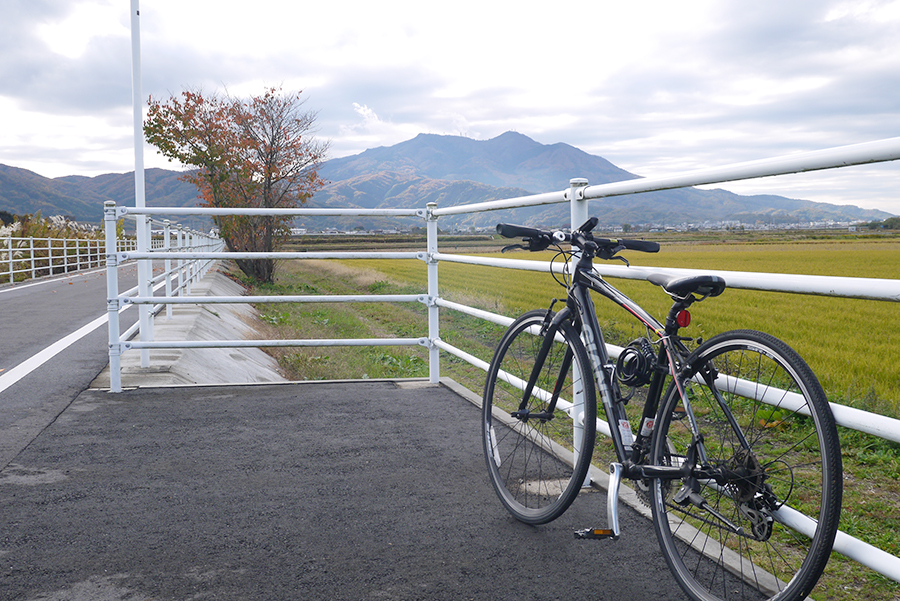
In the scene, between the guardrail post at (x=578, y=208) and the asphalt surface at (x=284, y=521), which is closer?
the asphalt surface at (x=284, y=521)

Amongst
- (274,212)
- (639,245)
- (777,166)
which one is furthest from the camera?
(274,212)

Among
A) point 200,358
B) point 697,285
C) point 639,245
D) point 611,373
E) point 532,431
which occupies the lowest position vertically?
point 200,358

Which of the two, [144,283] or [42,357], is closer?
[144,283]

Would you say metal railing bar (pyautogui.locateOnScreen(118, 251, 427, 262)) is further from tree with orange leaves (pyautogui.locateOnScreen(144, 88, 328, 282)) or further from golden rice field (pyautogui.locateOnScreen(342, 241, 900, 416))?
tree with orange leaves (pyautogui.locateOnScreen(144, 88, 328, 282))

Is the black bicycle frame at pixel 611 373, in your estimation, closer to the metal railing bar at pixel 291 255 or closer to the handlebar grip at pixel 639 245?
the handlebar grip at pixel 639 245

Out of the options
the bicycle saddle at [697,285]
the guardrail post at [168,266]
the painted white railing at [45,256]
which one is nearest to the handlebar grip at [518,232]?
the bicycle saddle at [697,285]

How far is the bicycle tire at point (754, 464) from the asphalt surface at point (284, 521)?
20 centimetres

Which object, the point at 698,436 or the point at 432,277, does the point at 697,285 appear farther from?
the point at 432,277

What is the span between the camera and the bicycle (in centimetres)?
171

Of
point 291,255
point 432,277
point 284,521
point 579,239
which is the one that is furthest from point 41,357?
point 579,239

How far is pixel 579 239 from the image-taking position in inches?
100

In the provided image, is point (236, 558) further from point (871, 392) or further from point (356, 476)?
point (871, 392)

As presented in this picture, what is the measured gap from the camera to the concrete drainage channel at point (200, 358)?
17.4ft

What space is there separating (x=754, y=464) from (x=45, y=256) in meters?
22.9
